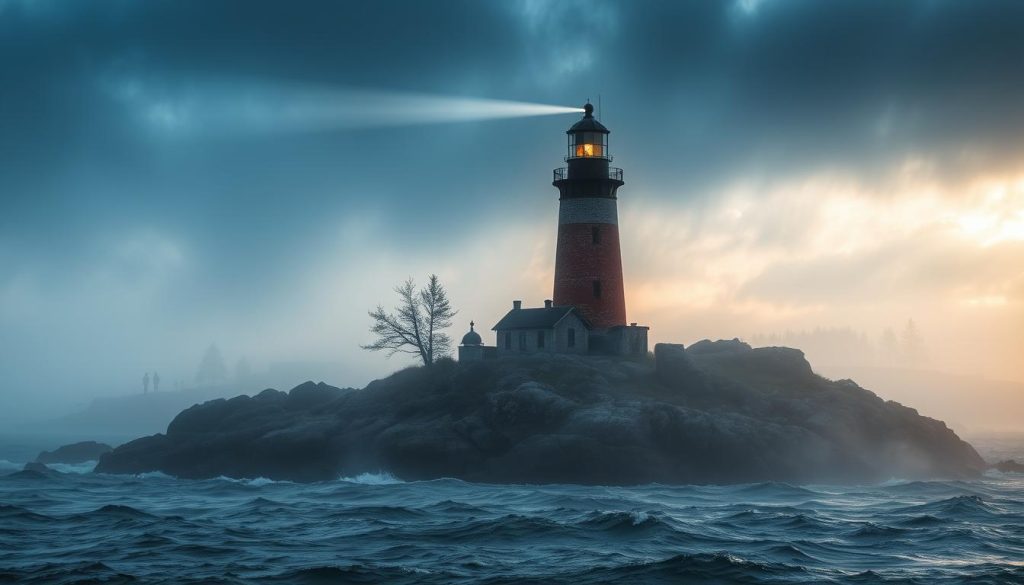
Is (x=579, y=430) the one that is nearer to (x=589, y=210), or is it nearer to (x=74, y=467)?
(x=589, y=210)

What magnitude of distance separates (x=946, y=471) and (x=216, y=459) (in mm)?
44341

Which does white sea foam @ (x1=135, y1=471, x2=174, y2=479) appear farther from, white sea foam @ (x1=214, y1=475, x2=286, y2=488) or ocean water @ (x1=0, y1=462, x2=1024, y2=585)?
ocean water @ (x1=0, y1=462, x2=1024, y2=585)

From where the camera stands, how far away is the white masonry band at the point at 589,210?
2805 inches

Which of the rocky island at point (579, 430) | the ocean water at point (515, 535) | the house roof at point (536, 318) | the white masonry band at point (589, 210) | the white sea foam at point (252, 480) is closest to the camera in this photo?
the ocean water at point (515, 535)

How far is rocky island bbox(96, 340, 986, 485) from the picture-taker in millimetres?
54781

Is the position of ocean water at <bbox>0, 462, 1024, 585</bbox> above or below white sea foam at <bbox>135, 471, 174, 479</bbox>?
below

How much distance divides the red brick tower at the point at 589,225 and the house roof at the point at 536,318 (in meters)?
1.52

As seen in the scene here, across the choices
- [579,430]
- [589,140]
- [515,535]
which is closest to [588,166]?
[589,140]

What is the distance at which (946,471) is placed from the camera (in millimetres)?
60125

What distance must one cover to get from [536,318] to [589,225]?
766 cm

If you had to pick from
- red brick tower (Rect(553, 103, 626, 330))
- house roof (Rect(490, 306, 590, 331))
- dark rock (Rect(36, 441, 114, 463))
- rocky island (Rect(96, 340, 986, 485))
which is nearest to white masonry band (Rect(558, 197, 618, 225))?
red brick tower (Rect(553, 103, 626, 330))

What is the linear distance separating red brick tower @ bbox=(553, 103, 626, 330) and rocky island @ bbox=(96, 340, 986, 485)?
5.67 m

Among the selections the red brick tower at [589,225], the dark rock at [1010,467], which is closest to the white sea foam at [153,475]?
the red brick tower at [589,225]

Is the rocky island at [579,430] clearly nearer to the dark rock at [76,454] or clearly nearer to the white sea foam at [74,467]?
the white sea foam at [74,467]
